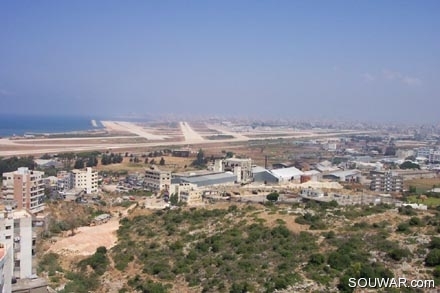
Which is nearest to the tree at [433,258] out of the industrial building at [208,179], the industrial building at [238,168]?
the industrial building at [208,179]

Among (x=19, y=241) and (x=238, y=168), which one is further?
(x=238, y=168)

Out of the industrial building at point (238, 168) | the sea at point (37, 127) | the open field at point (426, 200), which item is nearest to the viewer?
the open field at point (426, 200)

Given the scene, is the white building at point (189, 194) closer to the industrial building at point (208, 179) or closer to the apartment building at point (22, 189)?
the industrial building at point (208, 179)

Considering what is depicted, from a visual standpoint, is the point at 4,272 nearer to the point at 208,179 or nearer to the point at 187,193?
the point at 187,193

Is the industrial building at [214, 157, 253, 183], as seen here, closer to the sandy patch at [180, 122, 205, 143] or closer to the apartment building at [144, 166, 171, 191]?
the apartment building at [144, 166, 171, 191]

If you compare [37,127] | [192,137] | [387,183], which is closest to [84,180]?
[387,183]

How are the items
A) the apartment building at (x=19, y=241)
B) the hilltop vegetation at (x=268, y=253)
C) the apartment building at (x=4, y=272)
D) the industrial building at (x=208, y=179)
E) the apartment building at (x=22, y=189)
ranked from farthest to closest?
the industrial building at (x=208, y=179) < the apartment building at (x=22, y=189) < the apartment building at (x=19, y=241) < the hilltop vegetation at (x=268, y=253) < the apartment building at (x=4, y=272)

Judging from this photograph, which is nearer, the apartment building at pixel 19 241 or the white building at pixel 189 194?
the apartment building at pixel 19 241

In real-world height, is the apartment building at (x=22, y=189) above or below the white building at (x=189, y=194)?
above
